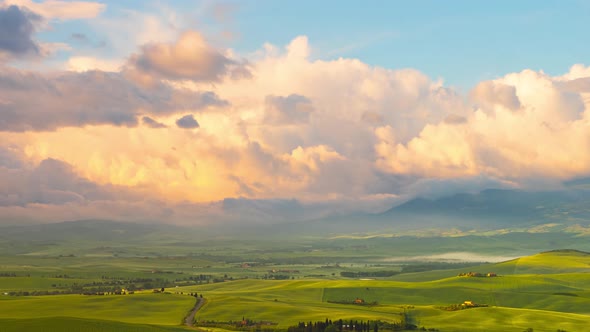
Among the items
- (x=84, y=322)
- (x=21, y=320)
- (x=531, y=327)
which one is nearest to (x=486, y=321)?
(x=531, y=327)

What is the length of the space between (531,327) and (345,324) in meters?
52.9

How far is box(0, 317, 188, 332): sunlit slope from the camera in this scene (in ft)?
571

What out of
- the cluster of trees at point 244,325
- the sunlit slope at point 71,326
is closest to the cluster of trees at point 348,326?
the cluster of trees at point 244,325

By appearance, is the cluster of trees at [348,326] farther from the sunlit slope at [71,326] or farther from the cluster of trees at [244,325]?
the sunlit slope at [71,326]

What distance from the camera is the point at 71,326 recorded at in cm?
17800

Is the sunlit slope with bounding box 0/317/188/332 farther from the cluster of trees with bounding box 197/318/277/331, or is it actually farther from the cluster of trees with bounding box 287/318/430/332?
the cluster of trees with bounding box 287/318/430/332

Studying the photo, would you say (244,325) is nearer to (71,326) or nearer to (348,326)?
(348,326)

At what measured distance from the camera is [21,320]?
186 metres

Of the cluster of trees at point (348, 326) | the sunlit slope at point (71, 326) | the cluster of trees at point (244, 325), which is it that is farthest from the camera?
the cluster of trees at point (244, 325)

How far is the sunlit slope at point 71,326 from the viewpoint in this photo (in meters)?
174

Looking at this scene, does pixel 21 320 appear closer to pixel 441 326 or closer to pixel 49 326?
pixel 49 326

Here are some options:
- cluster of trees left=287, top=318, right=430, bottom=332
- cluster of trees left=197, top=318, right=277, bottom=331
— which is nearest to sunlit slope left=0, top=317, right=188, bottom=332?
cluster of trees left=197, top=318, right=277, bottom=331

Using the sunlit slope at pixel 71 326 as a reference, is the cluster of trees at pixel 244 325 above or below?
below

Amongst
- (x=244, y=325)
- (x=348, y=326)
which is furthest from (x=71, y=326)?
(x=348, y=326)
